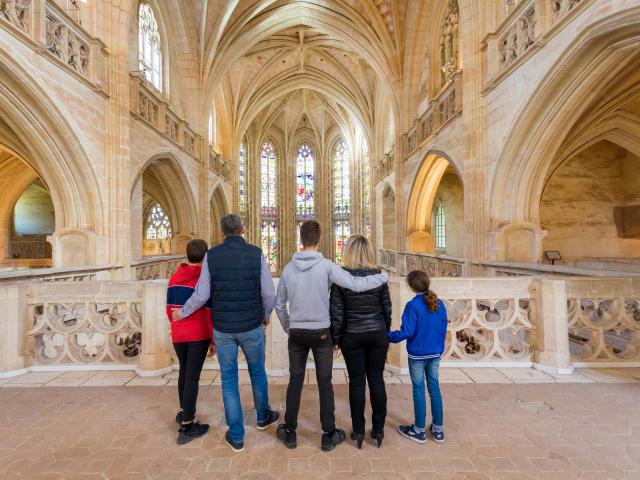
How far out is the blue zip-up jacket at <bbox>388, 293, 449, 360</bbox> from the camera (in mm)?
2430

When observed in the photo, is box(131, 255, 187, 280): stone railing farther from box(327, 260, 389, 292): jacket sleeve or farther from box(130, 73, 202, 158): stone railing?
box(327, 260, 389, 292): jacket sleeve

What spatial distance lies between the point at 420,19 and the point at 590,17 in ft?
30.2

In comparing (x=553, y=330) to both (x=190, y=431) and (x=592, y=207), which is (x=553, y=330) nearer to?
(x=190, y=431)

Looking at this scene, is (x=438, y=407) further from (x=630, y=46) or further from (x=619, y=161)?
(x=619, y=161)

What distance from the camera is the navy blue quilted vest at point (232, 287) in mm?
2373

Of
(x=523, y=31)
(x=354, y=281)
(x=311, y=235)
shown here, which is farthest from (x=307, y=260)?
(x=523, y=31)

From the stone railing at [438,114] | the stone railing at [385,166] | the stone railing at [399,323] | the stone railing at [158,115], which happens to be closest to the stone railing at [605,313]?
Result: the stone railing at [399,323]

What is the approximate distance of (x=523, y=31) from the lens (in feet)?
21.6

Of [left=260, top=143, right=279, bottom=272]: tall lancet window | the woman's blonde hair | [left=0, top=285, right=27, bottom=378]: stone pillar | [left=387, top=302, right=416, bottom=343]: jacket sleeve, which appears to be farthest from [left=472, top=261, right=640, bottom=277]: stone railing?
[left=260, top=143, right=279, bottom=272]: tall lancet window

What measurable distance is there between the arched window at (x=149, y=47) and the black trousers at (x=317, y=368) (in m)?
10.6

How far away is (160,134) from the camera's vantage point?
10.5 m

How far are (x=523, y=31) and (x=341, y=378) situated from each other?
726 cm

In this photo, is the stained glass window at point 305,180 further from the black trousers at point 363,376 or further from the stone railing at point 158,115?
the black trousers at point 363,376

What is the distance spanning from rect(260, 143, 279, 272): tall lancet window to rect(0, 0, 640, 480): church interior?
9054mm
